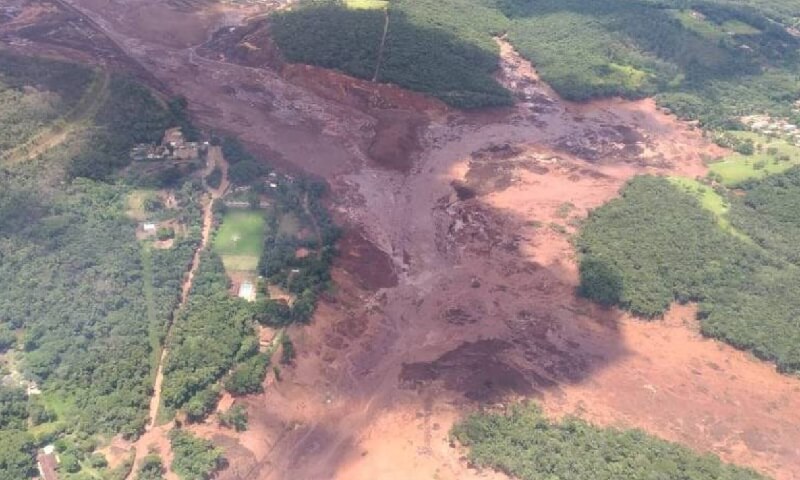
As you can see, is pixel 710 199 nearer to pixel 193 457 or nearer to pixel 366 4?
pixel 366 4

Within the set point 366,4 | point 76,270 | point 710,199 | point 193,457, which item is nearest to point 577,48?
point 366,4

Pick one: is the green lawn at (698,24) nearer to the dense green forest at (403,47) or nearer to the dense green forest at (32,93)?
the dense green forest at (403,47)

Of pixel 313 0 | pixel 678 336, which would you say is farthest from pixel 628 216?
pixel 313 0

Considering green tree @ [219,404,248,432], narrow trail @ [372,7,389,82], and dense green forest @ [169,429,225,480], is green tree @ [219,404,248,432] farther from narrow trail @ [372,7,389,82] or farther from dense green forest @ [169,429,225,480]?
narrow trail @ [372,7,389,82]

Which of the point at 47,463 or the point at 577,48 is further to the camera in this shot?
the point at 577,48

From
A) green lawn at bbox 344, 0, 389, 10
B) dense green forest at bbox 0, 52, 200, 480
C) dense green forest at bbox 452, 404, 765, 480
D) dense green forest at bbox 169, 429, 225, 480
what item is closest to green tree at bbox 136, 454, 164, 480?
dense green forest at bbox 169, 429, 225, 480

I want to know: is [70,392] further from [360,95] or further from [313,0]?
[313,0]
